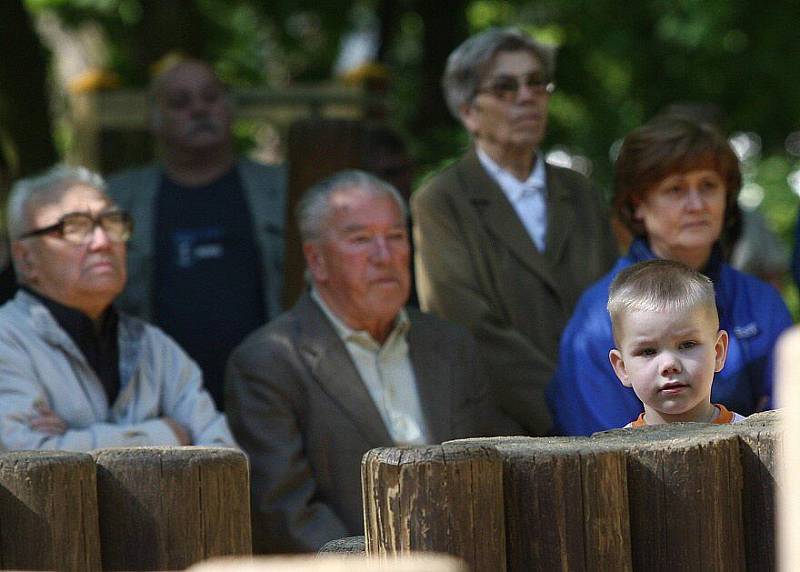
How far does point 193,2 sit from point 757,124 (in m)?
4.94

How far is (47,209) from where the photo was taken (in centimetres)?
429

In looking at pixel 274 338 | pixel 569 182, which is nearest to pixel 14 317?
pixel 274 338

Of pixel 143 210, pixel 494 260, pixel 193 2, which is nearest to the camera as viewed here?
pixel 494 260

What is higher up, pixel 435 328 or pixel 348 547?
pixel 435 328

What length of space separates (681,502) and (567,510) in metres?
0.20

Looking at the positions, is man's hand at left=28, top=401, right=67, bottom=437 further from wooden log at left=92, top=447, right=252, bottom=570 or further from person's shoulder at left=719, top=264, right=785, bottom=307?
person's shoulder at left=719, top=264, right=785, bottom=307

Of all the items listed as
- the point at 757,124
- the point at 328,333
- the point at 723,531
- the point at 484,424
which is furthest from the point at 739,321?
the point at 757,124

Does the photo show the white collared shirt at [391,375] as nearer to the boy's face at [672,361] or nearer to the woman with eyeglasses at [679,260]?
the woman with eyeglasses at [679,260]

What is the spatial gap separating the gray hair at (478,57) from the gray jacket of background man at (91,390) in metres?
1.43

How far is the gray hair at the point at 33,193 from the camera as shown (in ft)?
14.1

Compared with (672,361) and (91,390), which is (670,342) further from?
(91,390)

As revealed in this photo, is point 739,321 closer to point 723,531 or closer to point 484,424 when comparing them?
point 484,424

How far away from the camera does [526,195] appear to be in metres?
4.97

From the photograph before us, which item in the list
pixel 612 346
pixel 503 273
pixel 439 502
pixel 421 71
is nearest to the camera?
pixel 439 502
